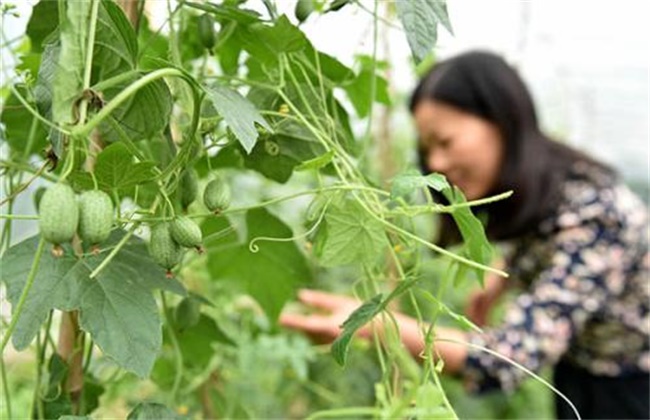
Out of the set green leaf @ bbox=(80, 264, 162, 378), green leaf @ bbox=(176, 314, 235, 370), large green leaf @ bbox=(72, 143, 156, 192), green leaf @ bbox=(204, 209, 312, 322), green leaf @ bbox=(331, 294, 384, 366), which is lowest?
green leaf @ bbox=(176, 314, 235, 370)

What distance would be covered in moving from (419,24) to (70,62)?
0.64 ft

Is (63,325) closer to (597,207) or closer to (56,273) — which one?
(56,273)

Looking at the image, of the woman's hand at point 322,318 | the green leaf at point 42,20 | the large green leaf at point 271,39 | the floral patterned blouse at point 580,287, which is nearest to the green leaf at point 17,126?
the green leaf at point 42,20

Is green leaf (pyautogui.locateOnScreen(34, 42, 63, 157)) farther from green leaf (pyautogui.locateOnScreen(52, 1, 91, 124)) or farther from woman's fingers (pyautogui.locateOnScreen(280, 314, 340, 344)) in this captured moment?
woman's fingers (pyautogui.locateOnScreen(280, 314, 340, 344))

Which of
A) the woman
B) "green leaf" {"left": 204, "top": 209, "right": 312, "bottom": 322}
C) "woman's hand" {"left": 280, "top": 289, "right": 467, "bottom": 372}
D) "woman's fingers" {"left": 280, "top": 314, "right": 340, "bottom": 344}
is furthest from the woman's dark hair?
"green leaf" {"left": 204, "top": 209, "right": 312, "bottom": 322}

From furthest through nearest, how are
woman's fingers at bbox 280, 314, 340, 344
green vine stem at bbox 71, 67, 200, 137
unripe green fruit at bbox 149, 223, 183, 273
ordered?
1. woman's fingers at bbox 280, 314, 340, 344
2. unripe green fruit at bbox 149, 223, 183, 273
3. green vine stem at bbox 71, 67, 200, 137

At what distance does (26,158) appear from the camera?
25.4 inches

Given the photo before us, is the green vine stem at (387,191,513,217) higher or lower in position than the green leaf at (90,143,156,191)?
lower

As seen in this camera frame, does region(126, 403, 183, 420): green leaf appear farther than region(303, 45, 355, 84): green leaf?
No

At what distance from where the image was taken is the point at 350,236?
22.9 inches

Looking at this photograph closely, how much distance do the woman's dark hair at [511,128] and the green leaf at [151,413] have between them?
1.26m

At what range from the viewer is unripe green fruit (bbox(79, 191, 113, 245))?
0.39 meters

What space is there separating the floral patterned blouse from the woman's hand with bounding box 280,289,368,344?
22cm

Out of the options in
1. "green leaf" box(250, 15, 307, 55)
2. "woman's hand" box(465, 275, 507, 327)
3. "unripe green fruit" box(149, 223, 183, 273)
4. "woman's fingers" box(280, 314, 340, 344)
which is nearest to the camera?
"unripe green fruit" box(149, 223, 183, 273)
